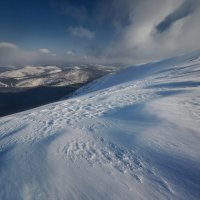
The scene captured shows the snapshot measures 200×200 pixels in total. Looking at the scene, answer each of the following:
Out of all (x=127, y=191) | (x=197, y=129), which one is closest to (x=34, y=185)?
(x=127, y=191)

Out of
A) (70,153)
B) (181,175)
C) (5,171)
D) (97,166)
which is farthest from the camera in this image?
(70,153)

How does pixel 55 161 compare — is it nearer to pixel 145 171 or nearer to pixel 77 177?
pixel 77 177

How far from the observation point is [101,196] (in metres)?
3.45

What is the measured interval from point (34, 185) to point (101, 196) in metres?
1.61

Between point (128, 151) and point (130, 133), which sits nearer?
point (128, 151)

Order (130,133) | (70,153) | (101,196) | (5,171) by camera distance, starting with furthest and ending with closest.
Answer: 1. (130,133)
2. (70,153)
3. (5,171)
4. (101,196)

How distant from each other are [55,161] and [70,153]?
49cm

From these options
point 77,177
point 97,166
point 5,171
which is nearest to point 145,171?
point 97,166

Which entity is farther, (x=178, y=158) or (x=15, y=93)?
(x=15, y=93)

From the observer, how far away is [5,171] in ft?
15.8

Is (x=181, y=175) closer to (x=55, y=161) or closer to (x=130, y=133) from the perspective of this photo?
(x=130, y=133)

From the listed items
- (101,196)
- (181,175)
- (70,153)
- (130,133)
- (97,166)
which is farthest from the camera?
(130,133)

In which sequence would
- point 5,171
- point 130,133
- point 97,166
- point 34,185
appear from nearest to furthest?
point 34,185 < point 97,166 < point 5,171 < point 130,133

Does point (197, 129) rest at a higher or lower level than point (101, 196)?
higher
